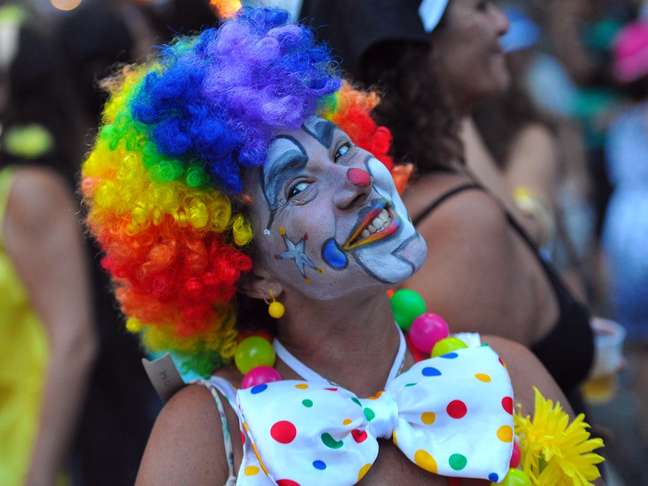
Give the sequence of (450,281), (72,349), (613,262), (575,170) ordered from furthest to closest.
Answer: (575,170)
(613,262)
(72,349)
(450,281)

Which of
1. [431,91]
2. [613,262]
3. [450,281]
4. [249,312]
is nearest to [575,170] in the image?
[613,262]

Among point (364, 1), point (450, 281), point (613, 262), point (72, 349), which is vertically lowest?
point (613, 262)

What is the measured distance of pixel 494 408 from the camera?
6.10 feet

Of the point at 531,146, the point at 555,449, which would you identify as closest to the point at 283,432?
the point at 555,449

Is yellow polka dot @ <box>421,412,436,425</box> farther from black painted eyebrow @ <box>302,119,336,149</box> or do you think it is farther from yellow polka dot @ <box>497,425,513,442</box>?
black painted eyebrow @ <box>302,119,336,149</box>

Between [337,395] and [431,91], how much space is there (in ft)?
3.54

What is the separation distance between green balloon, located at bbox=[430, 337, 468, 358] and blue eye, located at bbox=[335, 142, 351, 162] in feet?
1.56

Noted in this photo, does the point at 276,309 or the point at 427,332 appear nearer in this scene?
the point at 276,309

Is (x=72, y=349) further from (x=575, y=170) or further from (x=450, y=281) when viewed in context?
(x=575, y=170)

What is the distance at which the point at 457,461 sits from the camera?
180cm

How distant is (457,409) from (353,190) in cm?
49

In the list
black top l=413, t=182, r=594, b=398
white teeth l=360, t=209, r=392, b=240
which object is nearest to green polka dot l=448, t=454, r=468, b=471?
white teeth l=360, t=209, r=392, b=240

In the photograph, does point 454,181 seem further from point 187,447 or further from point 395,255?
point 187,447

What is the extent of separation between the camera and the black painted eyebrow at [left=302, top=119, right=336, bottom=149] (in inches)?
73.2
